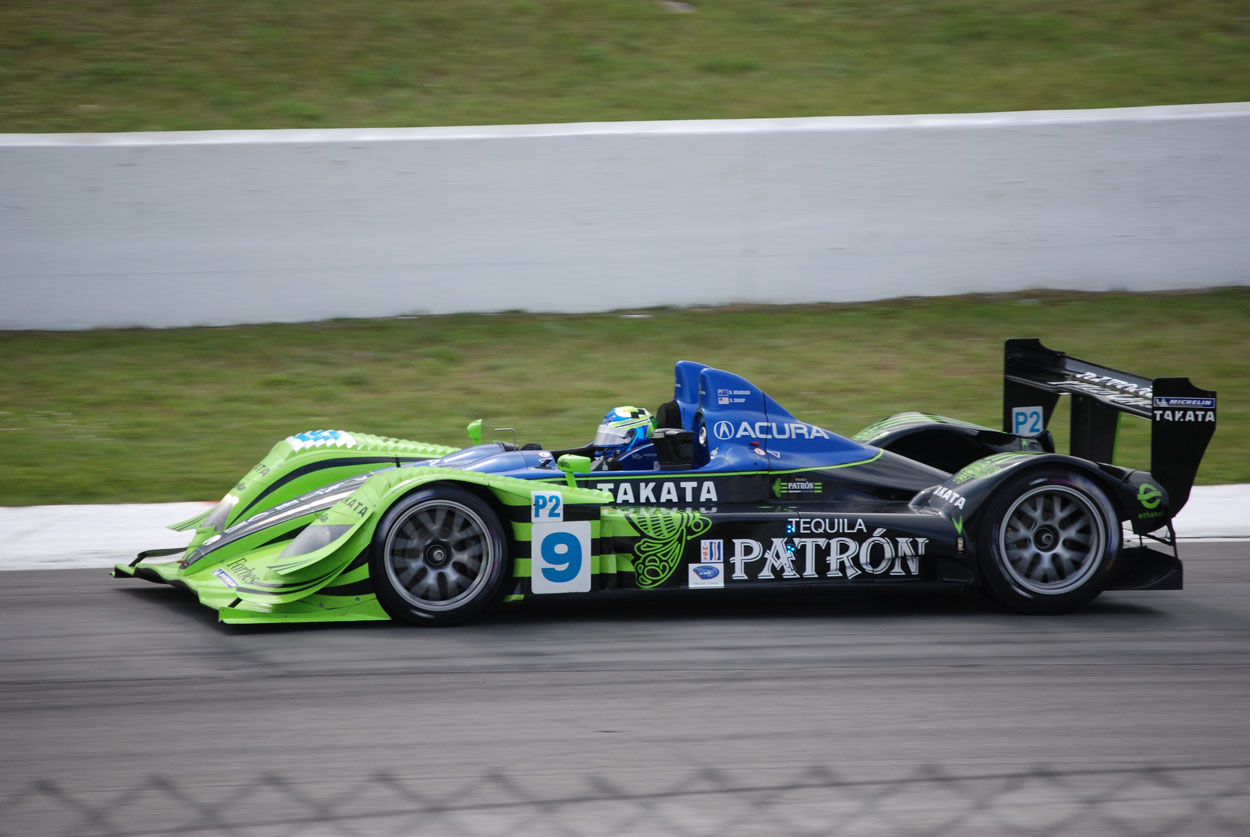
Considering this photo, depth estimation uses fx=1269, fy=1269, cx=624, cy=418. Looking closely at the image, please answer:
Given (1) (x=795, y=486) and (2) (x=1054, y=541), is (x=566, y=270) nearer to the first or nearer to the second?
(1) (x=795, y=486)

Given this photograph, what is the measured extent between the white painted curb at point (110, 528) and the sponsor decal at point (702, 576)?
3.54 m

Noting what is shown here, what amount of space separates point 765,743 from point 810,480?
6.85 feet

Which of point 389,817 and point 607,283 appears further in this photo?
point 607,283

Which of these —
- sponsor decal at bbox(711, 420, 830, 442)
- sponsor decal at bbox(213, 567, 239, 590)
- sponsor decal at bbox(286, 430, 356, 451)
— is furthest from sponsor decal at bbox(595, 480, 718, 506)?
sponsor decal at bbox(213, 567, 239, 590)

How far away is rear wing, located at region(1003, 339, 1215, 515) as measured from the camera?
6.23m

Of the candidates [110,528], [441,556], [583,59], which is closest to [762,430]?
[441,556]

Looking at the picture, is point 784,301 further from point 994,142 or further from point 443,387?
point 443,387

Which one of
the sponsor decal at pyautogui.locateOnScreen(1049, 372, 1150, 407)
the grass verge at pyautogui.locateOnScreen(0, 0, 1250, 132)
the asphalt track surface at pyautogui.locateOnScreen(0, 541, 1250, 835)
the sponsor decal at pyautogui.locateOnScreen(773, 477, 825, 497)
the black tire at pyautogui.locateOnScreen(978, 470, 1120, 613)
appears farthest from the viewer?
the grass verge at pyautogui.locateOnScreen(0, 0, 1250, 132)

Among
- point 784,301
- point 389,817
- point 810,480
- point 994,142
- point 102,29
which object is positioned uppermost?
point 102,29

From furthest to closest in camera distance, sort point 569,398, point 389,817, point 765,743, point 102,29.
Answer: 1. point 102,29
2. point 569,398
3. point 765,743
4. point 389,817

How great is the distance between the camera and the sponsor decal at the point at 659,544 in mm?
5867

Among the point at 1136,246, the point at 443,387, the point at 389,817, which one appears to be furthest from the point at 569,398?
the point at 389,817

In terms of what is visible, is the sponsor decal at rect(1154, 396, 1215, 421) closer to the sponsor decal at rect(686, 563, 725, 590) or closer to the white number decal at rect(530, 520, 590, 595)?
the sponsor decal at rect(686, 563, 725, 590)

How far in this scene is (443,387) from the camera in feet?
38.1
